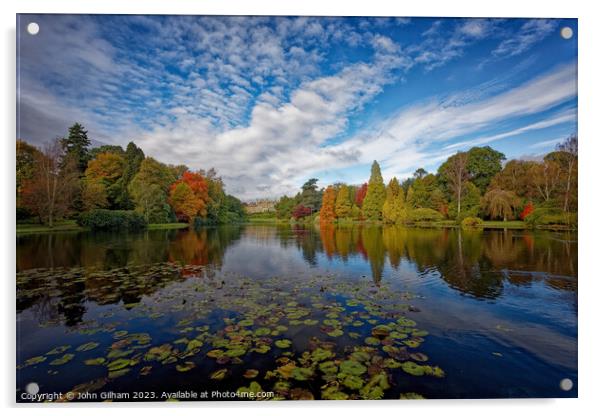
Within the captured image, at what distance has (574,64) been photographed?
12.8ft

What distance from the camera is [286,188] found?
23.5ft

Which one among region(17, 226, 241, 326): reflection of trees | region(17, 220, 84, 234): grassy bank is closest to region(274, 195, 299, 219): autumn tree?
region(17, 226, 241, 326): reflection of trees

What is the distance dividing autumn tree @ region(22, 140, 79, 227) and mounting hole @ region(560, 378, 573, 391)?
788cm

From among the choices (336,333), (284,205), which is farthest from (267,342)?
(284,205)

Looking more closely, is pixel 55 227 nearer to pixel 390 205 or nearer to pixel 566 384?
pixel 566 384

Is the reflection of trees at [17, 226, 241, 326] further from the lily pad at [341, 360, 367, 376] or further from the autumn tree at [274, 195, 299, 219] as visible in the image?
the lily pad at [341, 360, 367, 376]

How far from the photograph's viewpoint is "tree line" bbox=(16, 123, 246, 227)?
4492mm

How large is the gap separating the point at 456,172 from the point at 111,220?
9.19 metres

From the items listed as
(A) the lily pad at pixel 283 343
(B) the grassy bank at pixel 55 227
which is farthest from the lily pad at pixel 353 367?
(B) the grassy bank at pixel 55 227

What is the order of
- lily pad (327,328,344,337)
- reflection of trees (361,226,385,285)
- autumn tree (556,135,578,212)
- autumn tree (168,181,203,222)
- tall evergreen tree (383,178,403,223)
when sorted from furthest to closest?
1. tall evergreen tree (383,178,403,223)
2. autumn tree (168,181,203,222)
3. reflection of trees (361,226,385,285)
4. autumn tree (556,135,578,212)
5. lily pad (327,328,344,337)

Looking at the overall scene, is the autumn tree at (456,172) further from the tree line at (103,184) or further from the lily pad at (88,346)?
the lily pad at (88,346)

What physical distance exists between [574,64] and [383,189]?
523cm
